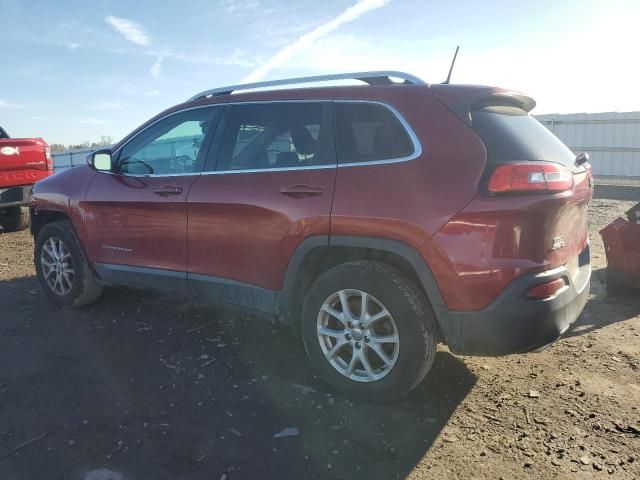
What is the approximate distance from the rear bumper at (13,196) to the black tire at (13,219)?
0.82m

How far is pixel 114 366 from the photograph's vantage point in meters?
3.52

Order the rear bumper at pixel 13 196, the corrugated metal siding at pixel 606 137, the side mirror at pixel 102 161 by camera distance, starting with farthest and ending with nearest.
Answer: the corrugated metal siding at pixel 606 137 < the rear bumper at pixel 13 196 < the side mirror at pixel 102 161

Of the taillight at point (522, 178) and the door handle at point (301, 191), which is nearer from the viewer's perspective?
the taillight at point (522, 178)

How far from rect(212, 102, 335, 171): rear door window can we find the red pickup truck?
6401mm

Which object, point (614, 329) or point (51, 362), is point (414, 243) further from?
point (51, 362)

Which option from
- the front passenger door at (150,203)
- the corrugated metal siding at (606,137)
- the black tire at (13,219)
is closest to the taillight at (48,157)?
the black tire at (13,219)

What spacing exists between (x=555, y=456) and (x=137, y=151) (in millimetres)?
3733

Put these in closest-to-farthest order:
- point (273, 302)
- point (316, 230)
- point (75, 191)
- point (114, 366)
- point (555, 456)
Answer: point (555, 456) < point (316, 230) < point (273, 302) < point (114, 366) < point (75, 191)

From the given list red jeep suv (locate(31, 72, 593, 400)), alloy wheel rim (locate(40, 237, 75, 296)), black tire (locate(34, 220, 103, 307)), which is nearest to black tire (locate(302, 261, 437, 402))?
red jeep suv (locate(31, 72, 593, 400))

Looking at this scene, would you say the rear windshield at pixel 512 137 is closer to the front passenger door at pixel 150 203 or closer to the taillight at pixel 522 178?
the taillight at pixel 522 178

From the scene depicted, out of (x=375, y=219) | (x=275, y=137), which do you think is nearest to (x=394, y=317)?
(x=375, y=219)

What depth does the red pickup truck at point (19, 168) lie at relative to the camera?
821 centimetres

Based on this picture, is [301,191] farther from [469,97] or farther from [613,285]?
[613,285]

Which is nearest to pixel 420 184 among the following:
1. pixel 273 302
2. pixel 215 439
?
pixel 273 302
